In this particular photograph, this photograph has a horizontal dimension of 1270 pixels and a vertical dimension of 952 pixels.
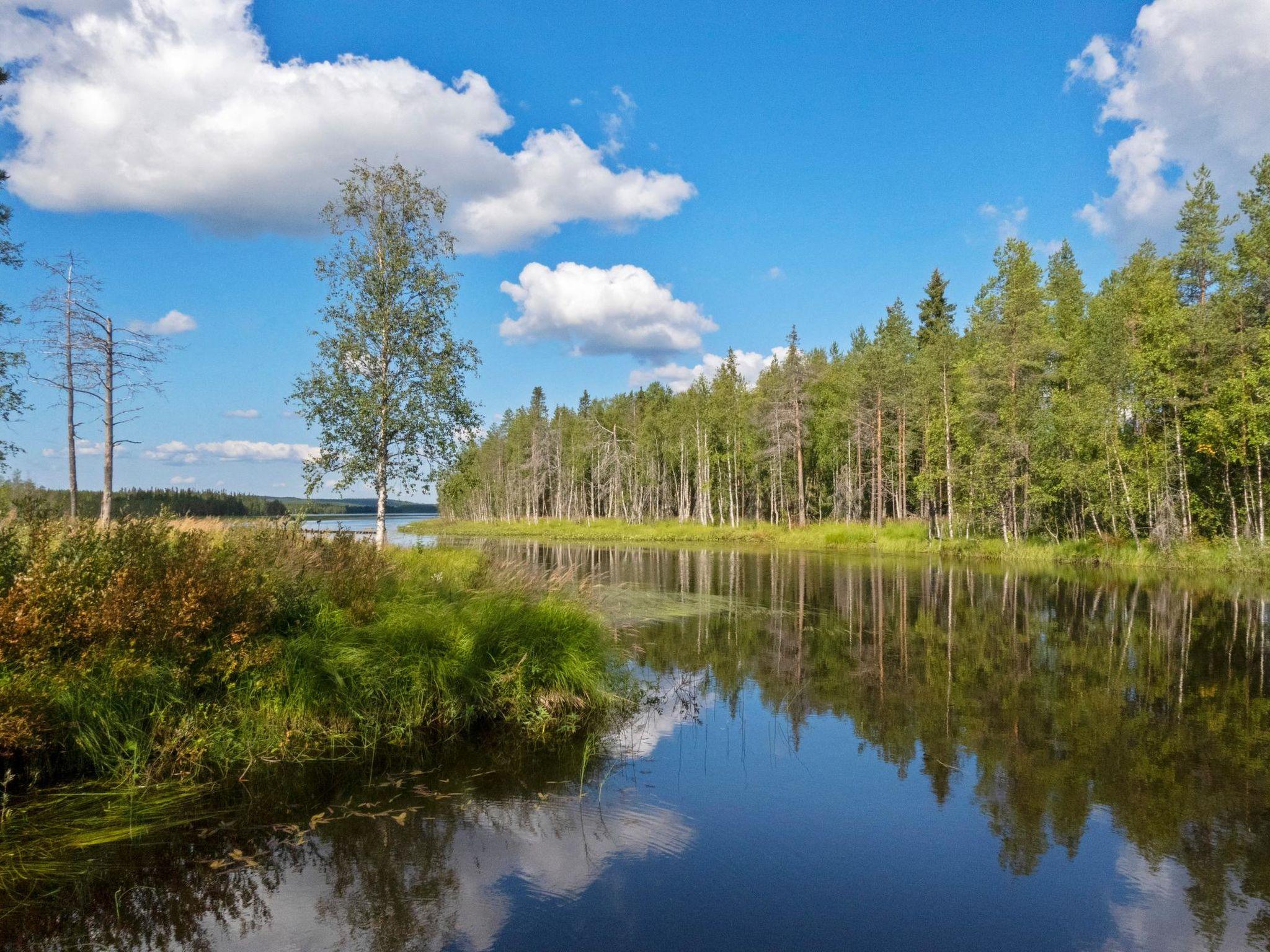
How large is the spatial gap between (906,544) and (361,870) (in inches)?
1734

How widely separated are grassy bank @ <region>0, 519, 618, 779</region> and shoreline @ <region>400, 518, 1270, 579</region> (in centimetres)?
3295

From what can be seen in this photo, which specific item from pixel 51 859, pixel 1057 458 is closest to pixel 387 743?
pixel 51 859

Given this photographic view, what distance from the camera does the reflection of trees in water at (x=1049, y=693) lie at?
269 inches

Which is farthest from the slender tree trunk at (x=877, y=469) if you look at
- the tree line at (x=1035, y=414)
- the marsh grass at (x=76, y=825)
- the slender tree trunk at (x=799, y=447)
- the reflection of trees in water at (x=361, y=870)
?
the marsh grass at (x=76, y=825)

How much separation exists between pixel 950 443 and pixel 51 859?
51336 mm

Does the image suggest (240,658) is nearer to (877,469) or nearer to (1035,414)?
(1035,414)

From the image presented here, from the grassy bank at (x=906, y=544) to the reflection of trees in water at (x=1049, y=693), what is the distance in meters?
7.36

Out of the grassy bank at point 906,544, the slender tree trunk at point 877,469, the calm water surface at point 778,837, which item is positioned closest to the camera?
the calm water surface at point 778,837

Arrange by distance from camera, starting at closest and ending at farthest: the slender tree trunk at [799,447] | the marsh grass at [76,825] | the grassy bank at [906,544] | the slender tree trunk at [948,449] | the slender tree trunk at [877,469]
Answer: the marsh grass at [76,825] < the grassy bank at [906,544] < the slender tree trunk at [948,449] < the slender tree trunk at [877,469] < the slender tree trunk at [799,447]

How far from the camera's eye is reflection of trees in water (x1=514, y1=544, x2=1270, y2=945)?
6.84 m

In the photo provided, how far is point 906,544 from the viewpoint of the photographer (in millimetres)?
44906

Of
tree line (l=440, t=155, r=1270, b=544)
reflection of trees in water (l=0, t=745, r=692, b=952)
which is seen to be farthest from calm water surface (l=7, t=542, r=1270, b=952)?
tree line (l=440, t=155, r=1270, b=544)

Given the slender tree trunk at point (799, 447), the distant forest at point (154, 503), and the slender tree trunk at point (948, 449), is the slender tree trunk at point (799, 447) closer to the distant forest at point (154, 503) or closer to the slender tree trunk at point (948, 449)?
the slender tree trunk at point (948, 449)

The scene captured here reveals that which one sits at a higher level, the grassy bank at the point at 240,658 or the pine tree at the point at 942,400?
the pine tree at the point at 942,400
